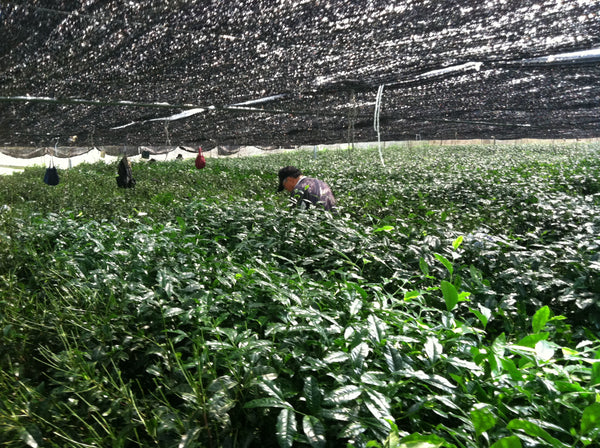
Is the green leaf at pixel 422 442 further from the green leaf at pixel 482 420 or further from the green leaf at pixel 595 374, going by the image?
the green leaf at pixel 595 374

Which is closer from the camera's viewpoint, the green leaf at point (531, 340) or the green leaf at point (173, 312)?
the green leaf at point (531, 340)

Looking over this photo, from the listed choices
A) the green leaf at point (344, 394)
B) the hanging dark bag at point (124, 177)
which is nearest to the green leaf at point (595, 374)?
the green leaf at point (344, 394)

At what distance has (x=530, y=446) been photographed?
2.48ft

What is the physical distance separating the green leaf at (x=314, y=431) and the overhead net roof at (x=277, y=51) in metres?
3.25

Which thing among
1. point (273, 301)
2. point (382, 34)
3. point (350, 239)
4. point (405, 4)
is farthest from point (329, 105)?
point (273, 301)

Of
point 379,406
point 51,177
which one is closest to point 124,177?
point 51,177

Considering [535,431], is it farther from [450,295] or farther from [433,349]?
[450,295]

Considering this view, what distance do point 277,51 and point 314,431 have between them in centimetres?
A: 421

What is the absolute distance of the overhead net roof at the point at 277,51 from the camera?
3248mm

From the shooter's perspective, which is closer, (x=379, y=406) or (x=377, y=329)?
(x=379, y=406)

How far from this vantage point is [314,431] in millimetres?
820

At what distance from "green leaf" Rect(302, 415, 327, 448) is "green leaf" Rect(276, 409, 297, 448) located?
26mm

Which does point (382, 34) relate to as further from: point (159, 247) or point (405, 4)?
point (159, 247)

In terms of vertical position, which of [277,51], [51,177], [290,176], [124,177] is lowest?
[290,176]
